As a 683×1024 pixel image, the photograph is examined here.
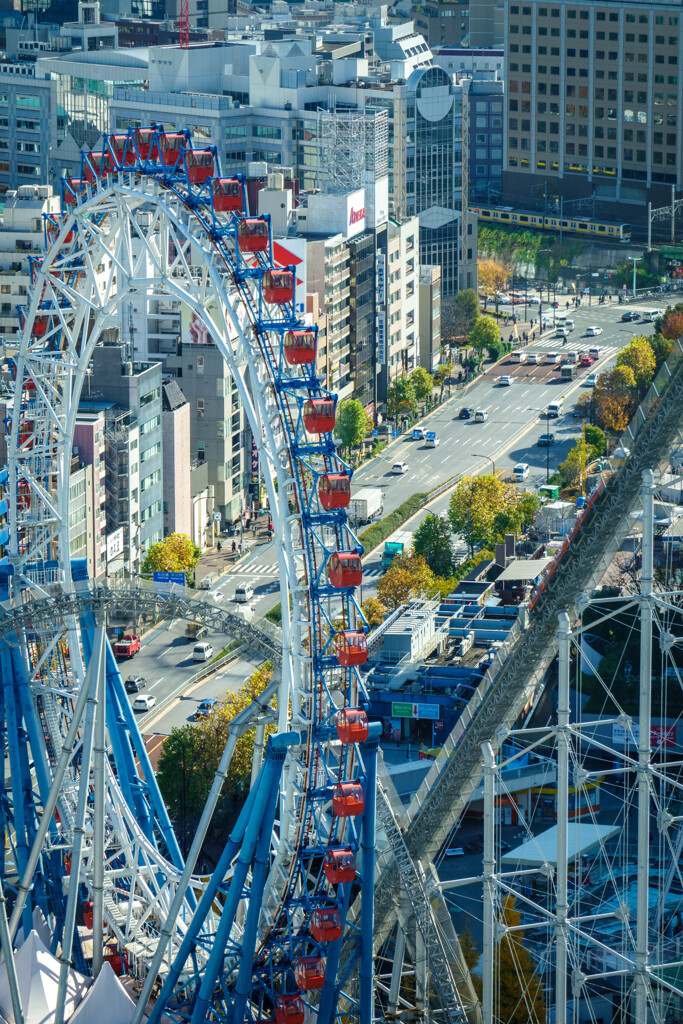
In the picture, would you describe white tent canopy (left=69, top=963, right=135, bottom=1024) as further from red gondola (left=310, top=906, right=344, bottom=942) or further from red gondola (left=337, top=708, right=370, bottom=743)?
red gondola (left=337, top=708, right=370, bottom=743)

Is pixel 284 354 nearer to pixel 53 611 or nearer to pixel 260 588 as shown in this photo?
pixel 53 611

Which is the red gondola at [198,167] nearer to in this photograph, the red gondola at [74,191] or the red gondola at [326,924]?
the red gondola at [74,191]

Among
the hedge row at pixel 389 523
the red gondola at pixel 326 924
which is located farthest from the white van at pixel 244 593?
the red gondola at pixel 326 924

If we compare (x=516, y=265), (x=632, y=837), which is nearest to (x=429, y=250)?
(x=516, y=265)

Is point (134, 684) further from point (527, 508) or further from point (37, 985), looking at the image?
point (37, 985)

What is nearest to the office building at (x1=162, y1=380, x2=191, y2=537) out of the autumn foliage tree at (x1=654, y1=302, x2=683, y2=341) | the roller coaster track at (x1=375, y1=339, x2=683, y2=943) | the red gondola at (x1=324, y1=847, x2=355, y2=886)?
the autumn foliage tree at (x1=654, y1=302, x2=683, y2=341)

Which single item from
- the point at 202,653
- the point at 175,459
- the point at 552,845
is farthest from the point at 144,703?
the point at 552,845

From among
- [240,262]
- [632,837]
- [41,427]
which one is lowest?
→ [632,837]
